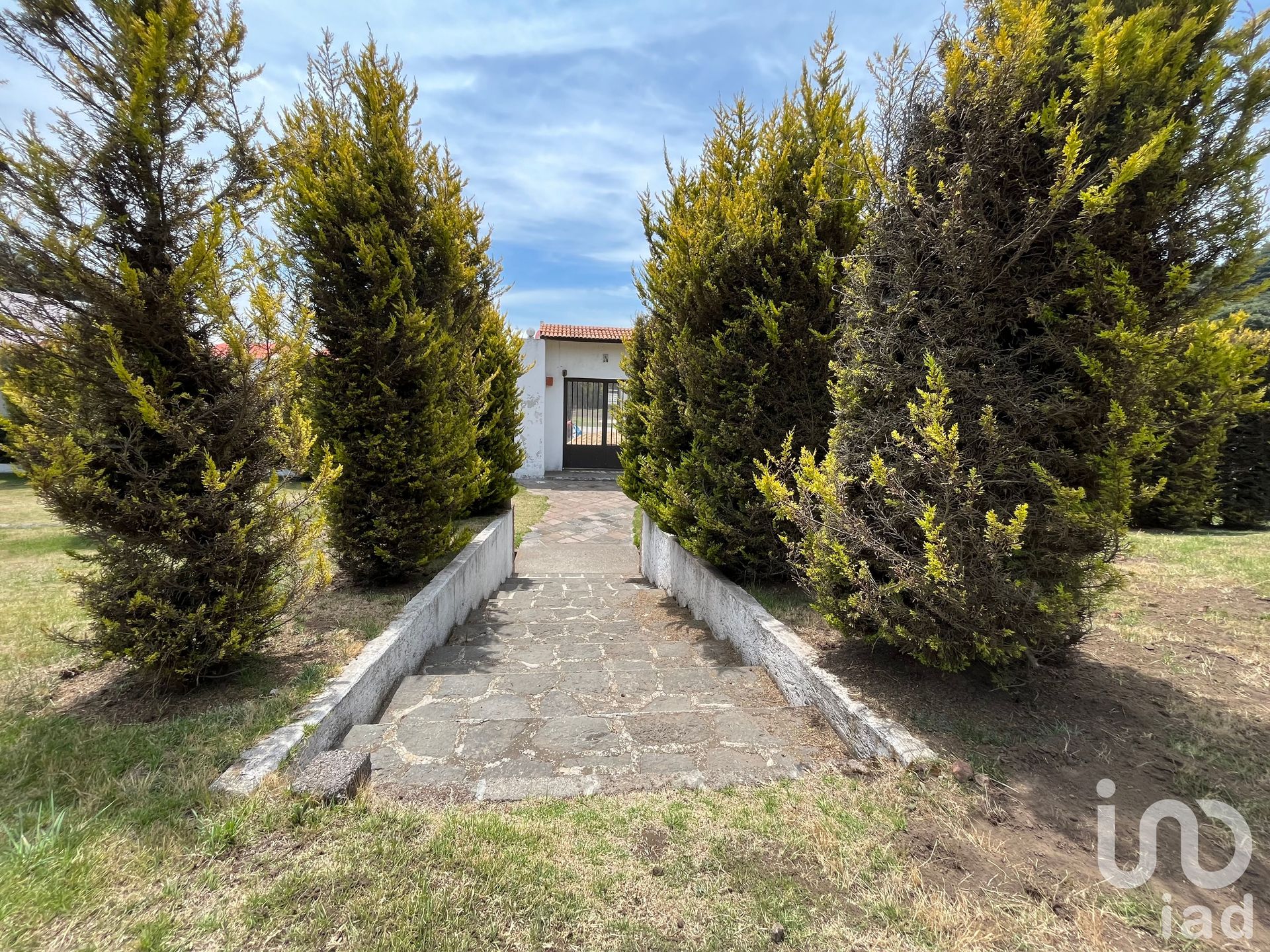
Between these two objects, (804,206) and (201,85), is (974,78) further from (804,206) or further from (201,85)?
(201,85)

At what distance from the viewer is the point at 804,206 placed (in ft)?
15.2

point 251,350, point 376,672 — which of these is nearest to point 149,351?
point 251,350

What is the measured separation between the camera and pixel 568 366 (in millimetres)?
18812

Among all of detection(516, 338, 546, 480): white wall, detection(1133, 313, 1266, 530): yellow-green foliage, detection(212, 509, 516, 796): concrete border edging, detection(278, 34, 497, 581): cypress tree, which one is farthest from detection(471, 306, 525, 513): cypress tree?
detection(516, 338, 546, 480): white wall

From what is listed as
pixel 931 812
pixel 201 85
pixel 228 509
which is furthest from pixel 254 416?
pixel 931 812

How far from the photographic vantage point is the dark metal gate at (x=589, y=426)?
A: 19.2 metres

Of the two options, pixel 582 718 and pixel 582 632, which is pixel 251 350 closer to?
pixel 582 718

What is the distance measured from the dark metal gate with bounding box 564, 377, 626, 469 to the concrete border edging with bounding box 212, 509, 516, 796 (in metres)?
12.6

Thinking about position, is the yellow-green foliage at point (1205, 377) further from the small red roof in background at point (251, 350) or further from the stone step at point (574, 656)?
the small red roof in background at point (251, 350)

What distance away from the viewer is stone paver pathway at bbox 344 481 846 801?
2.58 m

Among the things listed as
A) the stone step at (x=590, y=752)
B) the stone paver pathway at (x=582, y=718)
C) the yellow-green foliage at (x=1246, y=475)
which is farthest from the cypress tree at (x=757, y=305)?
the yellow-green foliage at (x=1246, y=475)

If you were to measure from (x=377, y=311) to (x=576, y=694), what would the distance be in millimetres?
3449

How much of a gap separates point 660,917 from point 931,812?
1126 millimetres

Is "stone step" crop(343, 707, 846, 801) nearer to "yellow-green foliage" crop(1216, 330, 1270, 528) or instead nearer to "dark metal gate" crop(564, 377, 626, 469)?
"yellow-green foliage" crop(1216, 330, 1270, 528)
